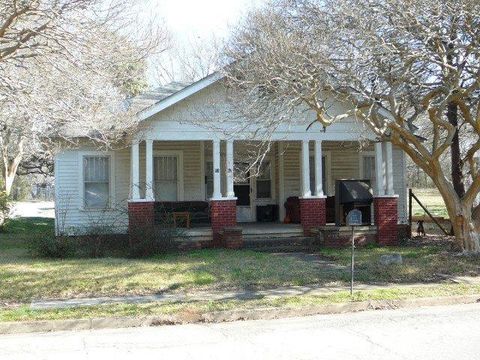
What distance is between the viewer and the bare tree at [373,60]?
12.3 metres

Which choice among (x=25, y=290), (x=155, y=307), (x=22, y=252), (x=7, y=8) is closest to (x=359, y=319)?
(x=155, y=307)

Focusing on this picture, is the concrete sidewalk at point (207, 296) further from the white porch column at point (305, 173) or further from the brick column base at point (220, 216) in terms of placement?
the white porch column at point (305, 173)

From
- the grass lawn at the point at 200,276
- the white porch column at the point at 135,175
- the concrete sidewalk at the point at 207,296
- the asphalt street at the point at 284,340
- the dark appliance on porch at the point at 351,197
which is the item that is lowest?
the asphalt street at the point at 284,340

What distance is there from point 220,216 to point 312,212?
111 inches

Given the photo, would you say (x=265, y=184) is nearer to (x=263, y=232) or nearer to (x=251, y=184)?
(x=251, y=184)

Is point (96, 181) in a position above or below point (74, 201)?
above

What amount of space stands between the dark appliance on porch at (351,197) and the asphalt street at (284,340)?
833 centimetres

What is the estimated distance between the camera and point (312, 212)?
17562 mm

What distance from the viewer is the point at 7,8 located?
10844 millimetres

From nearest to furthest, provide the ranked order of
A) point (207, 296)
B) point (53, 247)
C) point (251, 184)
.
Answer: point (207, 296) → point (53, 247) → point (251, 184)

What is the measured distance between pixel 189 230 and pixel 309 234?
3.53 meters

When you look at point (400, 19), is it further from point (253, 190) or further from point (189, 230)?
point (253, 190)

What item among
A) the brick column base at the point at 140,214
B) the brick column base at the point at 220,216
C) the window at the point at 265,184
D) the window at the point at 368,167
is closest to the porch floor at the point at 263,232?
the brick column base at the point at 220,216

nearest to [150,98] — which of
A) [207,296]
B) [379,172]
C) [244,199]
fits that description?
[244,199]
